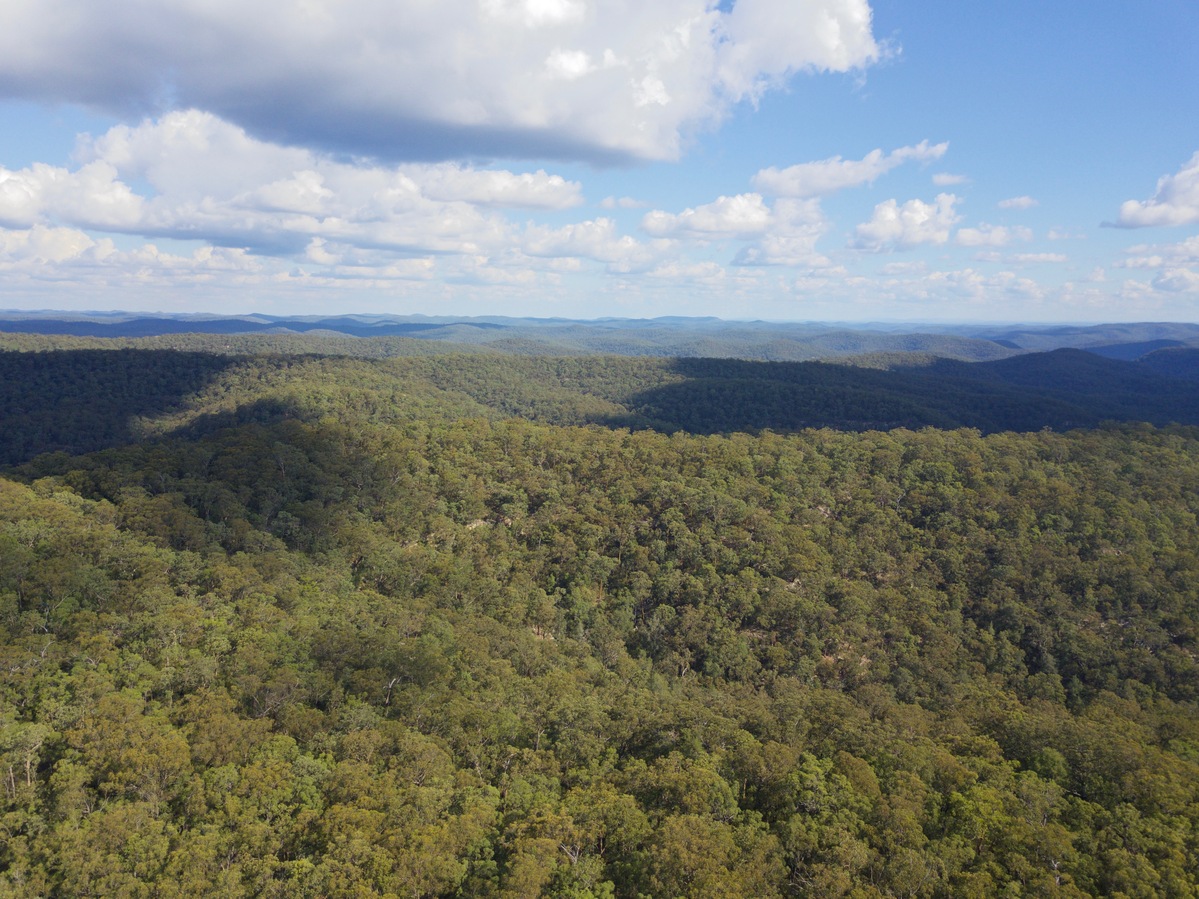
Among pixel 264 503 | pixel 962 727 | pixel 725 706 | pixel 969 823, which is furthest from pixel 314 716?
pixel 962 727

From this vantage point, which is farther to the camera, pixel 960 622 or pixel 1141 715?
pixel 960 622

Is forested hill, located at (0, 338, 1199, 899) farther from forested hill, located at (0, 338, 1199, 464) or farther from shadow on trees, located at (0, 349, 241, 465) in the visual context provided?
shadow on trees, located at (0, 349, 241, 465)

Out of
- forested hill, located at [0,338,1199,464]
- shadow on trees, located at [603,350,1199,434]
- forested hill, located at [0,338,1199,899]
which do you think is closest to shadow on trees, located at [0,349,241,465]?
forested hill, located at [0,338,1199,464]

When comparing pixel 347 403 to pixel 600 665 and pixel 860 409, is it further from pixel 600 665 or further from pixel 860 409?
pixel 860 409

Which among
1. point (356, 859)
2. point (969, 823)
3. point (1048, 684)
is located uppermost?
point (356, 859)

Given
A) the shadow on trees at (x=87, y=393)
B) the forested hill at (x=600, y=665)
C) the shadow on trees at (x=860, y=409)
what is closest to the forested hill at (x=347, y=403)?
the shadow on trees at (x=87, y=393)

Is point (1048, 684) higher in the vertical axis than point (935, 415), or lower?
lower

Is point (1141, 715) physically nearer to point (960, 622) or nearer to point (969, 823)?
point (960, 622)

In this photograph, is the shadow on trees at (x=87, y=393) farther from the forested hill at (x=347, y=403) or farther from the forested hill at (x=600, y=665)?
the forested hill at (x=600, y=665)
